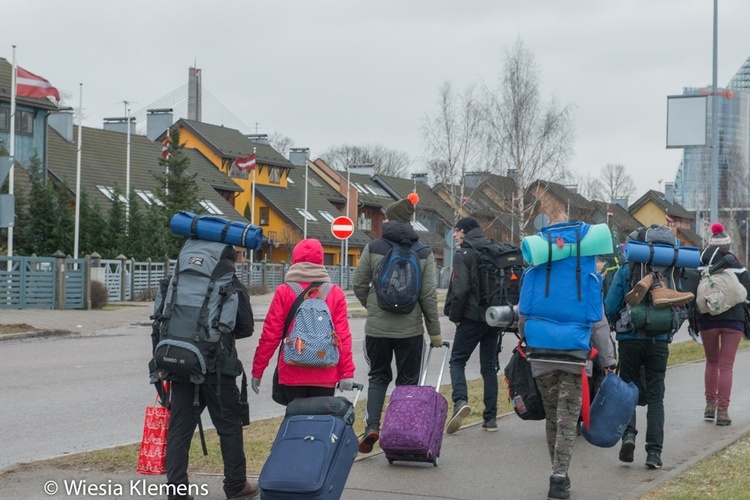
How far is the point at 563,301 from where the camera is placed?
21.2 feet

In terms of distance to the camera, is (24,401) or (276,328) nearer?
(276,328)

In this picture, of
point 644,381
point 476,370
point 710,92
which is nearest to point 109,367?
point 476,370

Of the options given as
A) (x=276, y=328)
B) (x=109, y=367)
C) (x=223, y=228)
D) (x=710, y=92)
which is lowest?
(x=109, y=367)

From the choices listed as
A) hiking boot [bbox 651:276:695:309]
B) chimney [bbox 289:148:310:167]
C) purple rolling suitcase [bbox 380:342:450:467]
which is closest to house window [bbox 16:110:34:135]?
purple rolling suitcase [bbox 380:342:450:467]

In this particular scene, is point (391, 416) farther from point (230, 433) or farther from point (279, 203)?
point (279, 203)

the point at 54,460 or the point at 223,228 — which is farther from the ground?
the point at 223,228

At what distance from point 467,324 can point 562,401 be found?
2359 mm

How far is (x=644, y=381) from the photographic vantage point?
7594 millimetres

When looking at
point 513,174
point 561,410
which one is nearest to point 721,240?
point 561,410

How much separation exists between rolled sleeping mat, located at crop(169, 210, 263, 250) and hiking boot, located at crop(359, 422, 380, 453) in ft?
7.62

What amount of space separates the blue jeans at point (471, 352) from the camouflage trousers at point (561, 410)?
80.7 inches

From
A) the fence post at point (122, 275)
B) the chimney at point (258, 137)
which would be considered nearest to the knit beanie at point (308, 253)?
the fence post at point (122, 275)

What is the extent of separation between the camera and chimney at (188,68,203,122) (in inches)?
2990

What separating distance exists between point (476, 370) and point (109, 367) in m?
5.41
